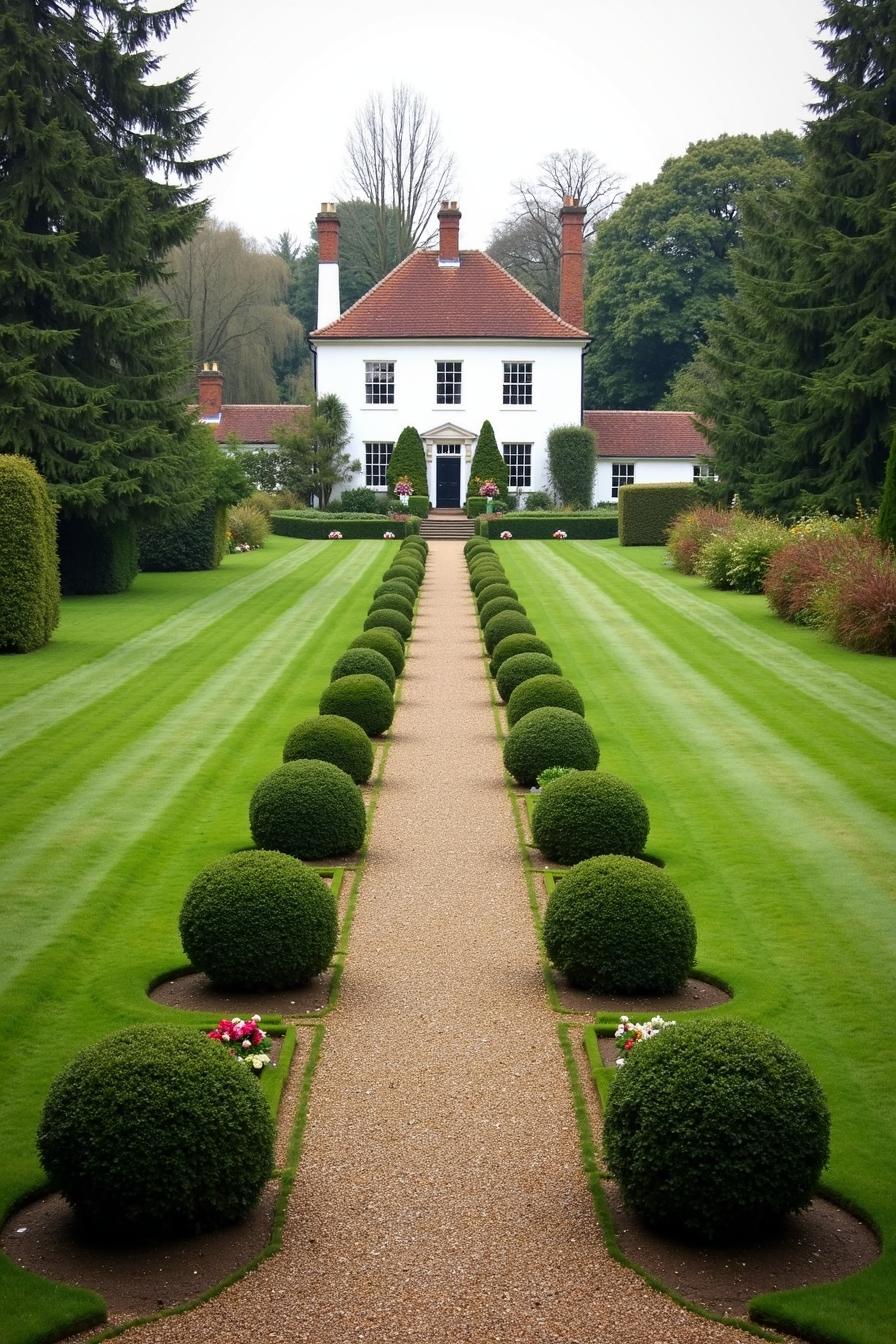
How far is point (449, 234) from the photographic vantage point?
55656mm

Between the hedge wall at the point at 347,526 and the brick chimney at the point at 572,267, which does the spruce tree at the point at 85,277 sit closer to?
the hedge wall at the point at 347,526

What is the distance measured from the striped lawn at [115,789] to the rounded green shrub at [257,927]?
52cm

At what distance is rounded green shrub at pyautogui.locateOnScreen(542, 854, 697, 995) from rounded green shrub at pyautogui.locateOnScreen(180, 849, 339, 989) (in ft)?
5.13

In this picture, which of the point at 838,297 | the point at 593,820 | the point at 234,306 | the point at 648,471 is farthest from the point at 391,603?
the point at 234,306

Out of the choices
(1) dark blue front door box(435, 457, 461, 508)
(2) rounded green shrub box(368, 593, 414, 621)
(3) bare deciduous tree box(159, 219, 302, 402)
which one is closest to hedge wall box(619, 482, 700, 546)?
(1) dark blue front door box(435, 457, 461, 508)

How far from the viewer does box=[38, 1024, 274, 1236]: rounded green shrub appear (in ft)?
20.6

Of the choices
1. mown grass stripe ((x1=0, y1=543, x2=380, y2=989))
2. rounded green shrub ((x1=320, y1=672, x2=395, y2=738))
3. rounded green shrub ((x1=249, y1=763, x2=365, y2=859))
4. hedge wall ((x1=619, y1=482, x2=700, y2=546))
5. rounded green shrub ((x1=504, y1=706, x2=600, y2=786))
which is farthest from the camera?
hedge wall ((x1=619, y1=482, x2=700, y2=546))

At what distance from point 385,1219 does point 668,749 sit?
10825mm

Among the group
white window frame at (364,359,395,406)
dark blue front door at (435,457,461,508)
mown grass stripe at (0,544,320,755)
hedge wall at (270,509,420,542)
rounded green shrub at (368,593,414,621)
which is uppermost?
white window frame at (364,359,395,406)

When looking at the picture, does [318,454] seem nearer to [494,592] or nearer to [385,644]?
[494,592]

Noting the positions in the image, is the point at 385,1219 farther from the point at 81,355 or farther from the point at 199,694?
the point at 81,355

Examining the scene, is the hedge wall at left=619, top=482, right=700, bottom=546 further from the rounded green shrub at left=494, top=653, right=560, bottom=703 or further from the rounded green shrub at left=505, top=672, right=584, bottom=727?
the rounded green shrub at left=505, top=672, right=584, bottom=727

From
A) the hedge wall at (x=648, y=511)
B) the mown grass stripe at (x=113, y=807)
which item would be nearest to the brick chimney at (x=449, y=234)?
the hedge wall at (x=648, y=511)

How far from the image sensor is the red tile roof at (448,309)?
54.1 m
